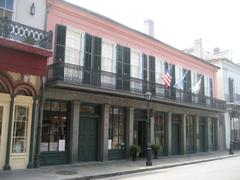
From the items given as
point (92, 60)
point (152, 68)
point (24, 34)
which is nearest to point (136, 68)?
point (152, 68)

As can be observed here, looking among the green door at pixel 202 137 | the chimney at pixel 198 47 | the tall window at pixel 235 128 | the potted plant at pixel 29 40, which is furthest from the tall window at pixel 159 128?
the chimney at pixel 198 47

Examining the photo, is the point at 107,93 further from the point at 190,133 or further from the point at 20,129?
the point at 190,133

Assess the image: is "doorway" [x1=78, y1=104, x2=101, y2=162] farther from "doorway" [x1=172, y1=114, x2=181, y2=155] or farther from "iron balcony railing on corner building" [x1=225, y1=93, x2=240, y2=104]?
"iron balcony railing on corner building" [x1=225, y1=93, x2=240, y2=104]

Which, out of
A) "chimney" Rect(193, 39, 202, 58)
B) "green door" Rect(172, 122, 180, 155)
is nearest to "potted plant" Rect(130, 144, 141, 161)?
"green door" Rect(172, 122, 180, 155)

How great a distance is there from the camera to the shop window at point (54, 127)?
1417 cm

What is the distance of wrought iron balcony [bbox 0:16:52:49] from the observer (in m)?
11.5

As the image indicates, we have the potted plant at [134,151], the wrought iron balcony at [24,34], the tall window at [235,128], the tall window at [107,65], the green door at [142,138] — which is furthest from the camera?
the tall window at [235,128]

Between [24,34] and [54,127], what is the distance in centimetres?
454

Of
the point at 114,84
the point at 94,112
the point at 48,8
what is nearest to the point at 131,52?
the point at 114,84

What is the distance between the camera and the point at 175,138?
22156mm

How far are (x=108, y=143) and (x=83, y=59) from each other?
4.57 m

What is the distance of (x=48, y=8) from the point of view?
47.4ft

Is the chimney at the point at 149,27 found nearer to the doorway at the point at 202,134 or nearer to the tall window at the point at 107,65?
the tall window at the point at 107,65

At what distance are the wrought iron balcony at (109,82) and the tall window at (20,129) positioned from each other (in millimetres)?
1714
